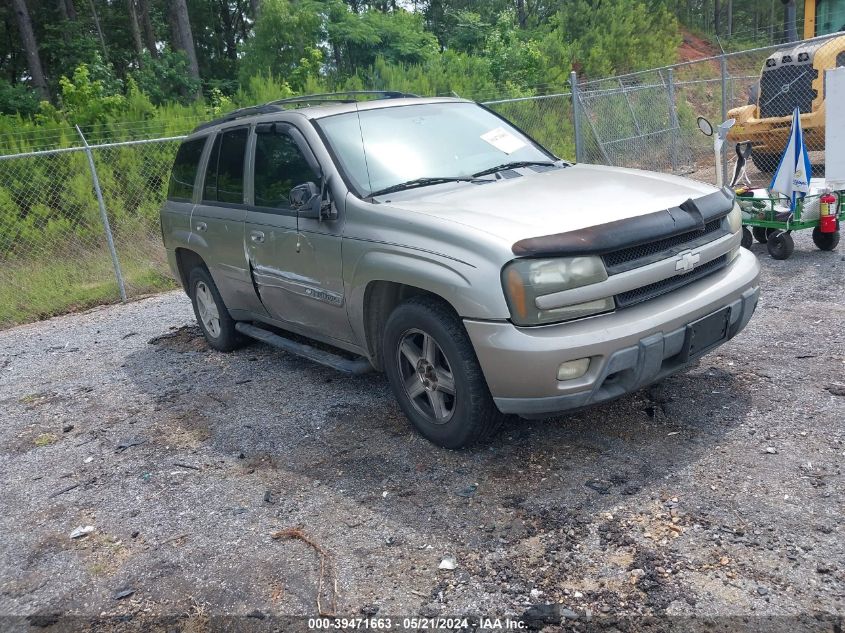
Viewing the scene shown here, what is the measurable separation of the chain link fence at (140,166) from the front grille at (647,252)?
6764mm

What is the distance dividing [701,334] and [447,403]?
1343 mm

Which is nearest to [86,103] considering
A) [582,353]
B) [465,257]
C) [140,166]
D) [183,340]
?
[140,166]

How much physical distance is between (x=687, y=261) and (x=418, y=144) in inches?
71.3

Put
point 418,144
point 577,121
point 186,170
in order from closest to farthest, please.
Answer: point 418,144 → point 186,170 → point 577,121

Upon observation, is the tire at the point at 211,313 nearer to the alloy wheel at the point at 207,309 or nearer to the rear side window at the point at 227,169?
the alloy wheel at the point at 207,309

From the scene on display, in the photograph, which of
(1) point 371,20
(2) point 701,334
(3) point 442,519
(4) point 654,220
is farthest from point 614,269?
(1) point 371,20

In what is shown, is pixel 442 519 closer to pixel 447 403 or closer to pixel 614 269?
pixel 447 403

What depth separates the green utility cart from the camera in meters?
7.27

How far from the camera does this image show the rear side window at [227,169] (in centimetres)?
539

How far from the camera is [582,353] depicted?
3402mm

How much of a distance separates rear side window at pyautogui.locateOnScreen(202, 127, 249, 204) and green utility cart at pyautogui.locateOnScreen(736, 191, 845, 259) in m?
5.01

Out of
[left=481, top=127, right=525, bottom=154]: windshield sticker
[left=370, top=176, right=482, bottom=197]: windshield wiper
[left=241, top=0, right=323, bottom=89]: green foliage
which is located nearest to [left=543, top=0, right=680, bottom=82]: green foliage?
[left=241, top=0, right=323, bottom=89]: green foliage

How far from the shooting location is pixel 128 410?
5.44 metres

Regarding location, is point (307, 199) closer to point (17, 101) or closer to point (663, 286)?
point (663, 286)
